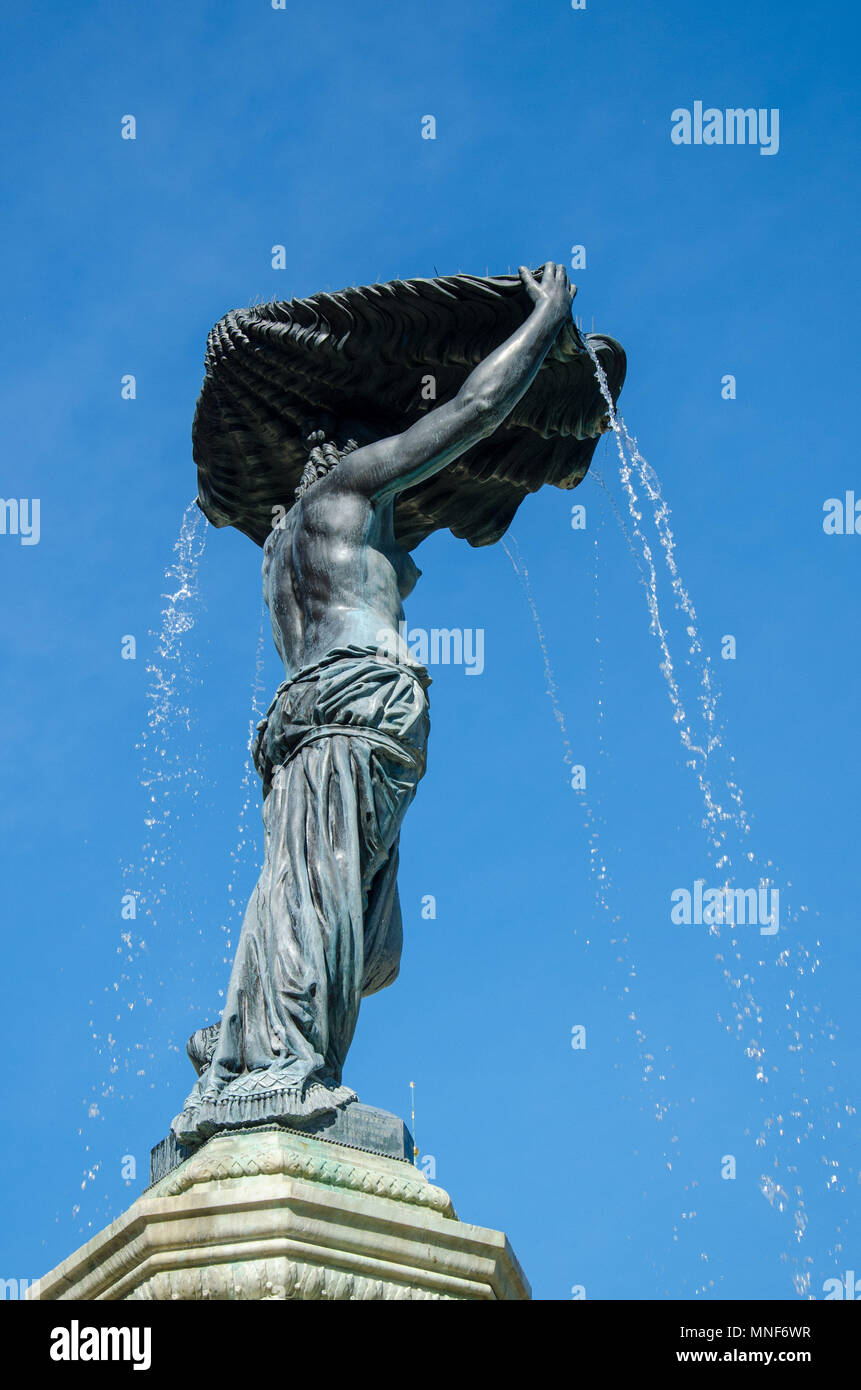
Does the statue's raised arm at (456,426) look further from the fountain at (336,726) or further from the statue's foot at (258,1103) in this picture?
the statue's foot at (258,1103)

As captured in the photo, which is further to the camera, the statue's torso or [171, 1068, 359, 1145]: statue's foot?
the statue's torso

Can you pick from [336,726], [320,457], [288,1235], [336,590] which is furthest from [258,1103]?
[320,457]

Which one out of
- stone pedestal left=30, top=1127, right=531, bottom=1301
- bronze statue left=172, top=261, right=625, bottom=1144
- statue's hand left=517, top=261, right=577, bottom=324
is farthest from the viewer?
statue's hand left=517, top=261, right=577, bottom=324

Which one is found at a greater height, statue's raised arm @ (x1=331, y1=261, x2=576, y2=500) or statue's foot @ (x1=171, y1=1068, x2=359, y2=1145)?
statue's raised arm @ (x1=331, y1=261, x2=576, y2=500)

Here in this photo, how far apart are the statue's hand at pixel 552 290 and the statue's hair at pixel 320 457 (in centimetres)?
154

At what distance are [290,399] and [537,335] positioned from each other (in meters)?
1.84

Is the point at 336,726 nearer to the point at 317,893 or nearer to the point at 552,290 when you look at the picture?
the point at 317,893

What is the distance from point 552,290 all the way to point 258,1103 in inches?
223

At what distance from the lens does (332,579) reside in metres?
11.8

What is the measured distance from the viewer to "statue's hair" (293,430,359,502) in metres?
12.5

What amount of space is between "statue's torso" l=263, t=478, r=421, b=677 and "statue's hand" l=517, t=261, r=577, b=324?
165 cm

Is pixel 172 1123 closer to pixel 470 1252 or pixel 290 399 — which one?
pixel 470 1252

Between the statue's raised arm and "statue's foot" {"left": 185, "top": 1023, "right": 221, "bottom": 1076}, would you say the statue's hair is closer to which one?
A: the statue's raised arm

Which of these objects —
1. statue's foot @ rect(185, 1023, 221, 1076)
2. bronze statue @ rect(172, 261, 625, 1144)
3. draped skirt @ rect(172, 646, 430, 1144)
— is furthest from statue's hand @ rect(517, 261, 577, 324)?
statue's foot @ rect(185, 1023, 221, 1076)
